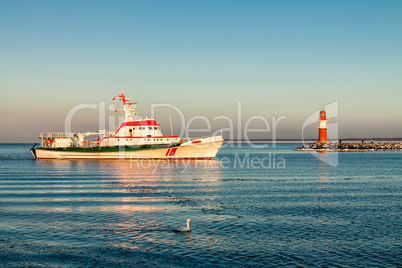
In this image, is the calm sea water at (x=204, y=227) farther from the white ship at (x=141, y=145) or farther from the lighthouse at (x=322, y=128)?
the lighthouse at (x=322, y=128)

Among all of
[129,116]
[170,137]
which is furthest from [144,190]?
[129,116]

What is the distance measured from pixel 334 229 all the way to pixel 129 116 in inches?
2233

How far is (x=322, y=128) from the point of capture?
119 meters

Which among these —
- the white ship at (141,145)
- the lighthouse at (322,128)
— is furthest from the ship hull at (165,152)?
the lighthouse at (322,128)

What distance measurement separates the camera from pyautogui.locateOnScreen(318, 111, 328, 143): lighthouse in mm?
116938

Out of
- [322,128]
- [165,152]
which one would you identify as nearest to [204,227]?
[165,152]

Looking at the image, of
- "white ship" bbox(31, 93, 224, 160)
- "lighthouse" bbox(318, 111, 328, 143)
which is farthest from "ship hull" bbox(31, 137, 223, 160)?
"lighthouse" bbox(318, 111, 328, 143)

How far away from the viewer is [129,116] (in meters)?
69.0

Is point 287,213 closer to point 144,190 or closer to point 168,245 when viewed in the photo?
point 168,245

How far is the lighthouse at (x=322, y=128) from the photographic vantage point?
11694 cm

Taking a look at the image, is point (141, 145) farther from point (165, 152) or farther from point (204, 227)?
point (204, 227)

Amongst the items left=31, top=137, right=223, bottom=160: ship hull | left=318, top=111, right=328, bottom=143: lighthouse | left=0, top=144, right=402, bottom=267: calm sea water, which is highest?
left=318, top=111, right=328, bottom=143: lighthouse

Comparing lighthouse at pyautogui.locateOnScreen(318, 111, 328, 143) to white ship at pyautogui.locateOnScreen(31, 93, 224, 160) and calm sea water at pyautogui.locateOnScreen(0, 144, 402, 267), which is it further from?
calm sea water at pyautogui.locateOnScreen(0, 144, 402, 267)

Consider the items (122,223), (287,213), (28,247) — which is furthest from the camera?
(287,213)
